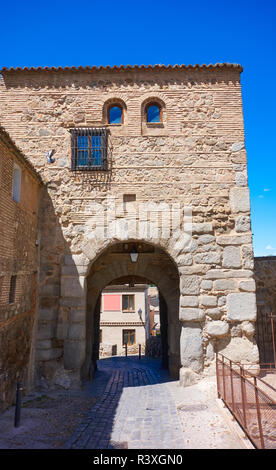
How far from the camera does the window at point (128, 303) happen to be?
929 inches

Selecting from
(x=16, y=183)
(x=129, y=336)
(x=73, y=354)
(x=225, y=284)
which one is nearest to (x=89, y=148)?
(x=16, y=183)

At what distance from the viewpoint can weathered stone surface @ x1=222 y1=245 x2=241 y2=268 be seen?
23.4 feet

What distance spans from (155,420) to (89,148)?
559 cm

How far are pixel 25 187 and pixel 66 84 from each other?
2.95 metres

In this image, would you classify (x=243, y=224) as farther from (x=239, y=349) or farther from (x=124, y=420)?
(x=124, y=420)

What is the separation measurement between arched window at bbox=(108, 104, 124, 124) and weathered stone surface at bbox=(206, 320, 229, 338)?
4.96 meters

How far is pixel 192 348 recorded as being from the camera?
687 centimetres

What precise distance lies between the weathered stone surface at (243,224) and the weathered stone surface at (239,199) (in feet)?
0.54

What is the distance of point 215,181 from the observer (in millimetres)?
7504

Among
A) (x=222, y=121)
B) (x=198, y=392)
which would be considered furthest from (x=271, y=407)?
(x=222, y=121)

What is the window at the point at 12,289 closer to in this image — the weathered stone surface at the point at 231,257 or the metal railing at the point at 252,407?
the metal railing at the point at 252,407

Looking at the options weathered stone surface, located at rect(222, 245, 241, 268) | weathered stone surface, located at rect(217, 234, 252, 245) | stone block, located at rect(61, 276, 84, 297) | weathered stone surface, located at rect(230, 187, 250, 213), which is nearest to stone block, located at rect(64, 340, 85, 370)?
stone block, located at rect(61, 276, 84, 297)

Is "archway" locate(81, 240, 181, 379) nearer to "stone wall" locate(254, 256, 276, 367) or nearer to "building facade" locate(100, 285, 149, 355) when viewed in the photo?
"stone wall" locate(254, 256, 276, 367)
